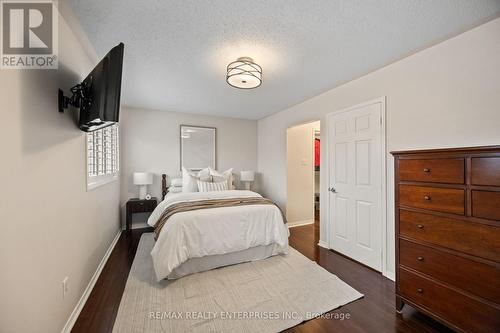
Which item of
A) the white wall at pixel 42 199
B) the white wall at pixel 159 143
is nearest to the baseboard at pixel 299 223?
the white wall at pixel 159 143

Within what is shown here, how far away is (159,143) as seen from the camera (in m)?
4.27

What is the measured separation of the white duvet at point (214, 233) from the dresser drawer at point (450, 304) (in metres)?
1.38

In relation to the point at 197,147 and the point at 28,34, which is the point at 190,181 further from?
the point at 28,34

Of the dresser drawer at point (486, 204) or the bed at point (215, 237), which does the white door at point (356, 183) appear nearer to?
the bed at point (215, 237)

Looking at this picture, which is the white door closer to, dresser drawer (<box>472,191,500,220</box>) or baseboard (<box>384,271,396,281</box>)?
baseboard (<box>384,271,396,281</box>)

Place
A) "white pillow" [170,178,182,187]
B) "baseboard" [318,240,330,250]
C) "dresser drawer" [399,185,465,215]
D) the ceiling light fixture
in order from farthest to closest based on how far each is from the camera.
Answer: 1. "white pillow" [170,178,182,187]
2. "baseboard" [318,240,330,250]
3. the ceiling light fixture
4. "dresser drawer" [399,185,465,215]

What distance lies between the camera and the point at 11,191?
3.21 feet

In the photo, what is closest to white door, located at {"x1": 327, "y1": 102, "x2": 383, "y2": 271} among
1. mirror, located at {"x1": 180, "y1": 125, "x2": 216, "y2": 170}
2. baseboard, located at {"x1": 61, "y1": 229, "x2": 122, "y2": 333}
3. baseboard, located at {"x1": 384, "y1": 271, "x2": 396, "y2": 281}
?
baseboard, located at {"x1": 384, "y1": 271, "x2": 396, "y2": 281}

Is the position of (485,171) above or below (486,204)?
above

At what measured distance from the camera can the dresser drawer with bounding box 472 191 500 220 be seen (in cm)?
126

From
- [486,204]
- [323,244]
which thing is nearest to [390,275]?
[323,244]

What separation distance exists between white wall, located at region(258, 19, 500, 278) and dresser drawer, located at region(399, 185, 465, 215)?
25.1 inches

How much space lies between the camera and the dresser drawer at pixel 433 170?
1423 mm

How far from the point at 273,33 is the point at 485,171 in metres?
1.87
